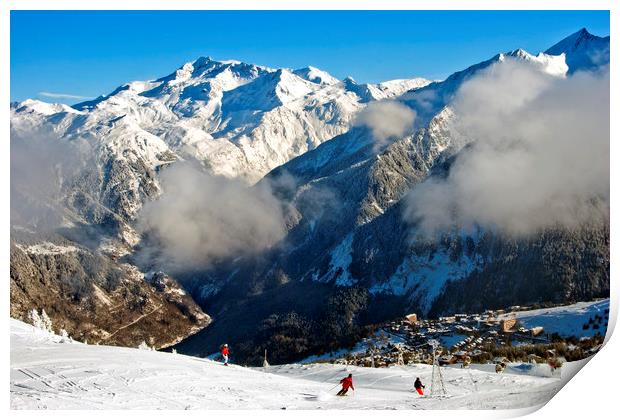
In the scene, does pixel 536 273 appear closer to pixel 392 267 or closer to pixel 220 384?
pixel 392 267

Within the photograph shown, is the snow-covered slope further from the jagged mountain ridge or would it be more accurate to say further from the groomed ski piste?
the jagged mountain ridge

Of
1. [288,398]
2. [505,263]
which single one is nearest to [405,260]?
[505,263]

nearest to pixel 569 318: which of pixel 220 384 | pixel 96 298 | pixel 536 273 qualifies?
pixel 220 384

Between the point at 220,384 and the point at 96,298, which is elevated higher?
the point at 96,298

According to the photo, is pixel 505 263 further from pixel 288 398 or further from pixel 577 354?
pixel 288 398

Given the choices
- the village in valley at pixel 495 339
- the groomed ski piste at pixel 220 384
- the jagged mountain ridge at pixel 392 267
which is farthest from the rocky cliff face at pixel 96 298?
the groomed ski piste at pixel 220 384

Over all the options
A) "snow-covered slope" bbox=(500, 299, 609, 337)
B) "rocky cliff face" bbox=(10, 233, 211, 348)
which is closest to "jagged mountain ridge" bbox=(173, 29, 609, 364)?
"rocky cliff face" bbox=(10, 233, 211, 348)
